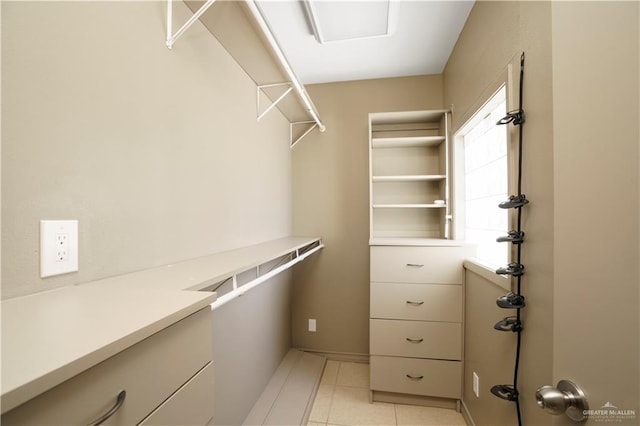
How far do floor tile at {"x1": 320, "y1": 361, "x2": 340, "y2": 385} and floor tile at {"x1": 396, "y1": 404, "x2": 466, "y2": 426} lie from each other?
546 mm

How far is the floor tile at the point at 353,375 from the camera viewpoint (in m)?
2.10

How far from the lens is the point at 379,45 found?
1.93 meters

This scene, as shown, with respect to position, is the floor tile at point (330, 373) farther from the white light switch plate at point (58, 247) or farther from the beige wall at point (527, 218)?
the white light switch plate at point (58, 247)

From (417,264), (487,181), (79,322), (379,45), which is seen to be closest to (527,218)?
(487,181)

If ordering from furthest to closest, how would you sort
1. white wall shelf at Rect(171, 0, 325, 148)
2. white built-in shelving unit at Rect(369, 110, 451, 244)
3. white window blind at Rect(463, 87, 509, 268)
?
white built-in shelving unit at Rect(369, 110, 451, 244) → white window blind at Rect(463, 87, 509, 268) → white wall shelf at Rect(171, 0, 325, 148)

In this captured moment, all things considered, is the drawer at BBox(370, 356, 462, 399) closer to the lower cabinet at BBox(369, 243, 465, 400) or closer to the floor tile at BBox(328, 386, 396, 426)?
the lower cabinet at BBox(369, 243, 465, 400)

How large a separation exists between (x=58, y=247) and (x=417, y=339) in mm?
1943

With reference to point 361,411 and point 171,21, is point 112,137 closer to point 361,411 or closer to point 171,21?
point 171,21

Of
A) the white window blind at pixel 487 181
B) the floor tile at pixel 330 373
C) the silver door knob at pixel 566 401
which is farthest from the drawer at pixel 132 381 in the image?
the floor tile at pixel 330 373

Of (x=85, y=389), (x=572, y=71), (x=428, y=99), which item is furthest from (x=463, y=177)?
(x=85, y=389)

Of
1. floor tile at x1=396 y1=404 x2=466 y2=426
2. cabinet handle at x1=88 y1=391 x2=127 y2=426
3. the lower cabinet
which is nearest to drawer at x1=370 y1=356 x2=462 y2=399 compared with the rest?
the lower cabinet

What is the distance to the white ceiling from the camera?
1.58 meters

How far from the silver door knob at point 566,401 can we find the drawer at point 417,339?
1.44m

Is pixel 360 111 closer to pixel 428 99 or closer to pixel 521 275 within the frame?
pixel 428 99
